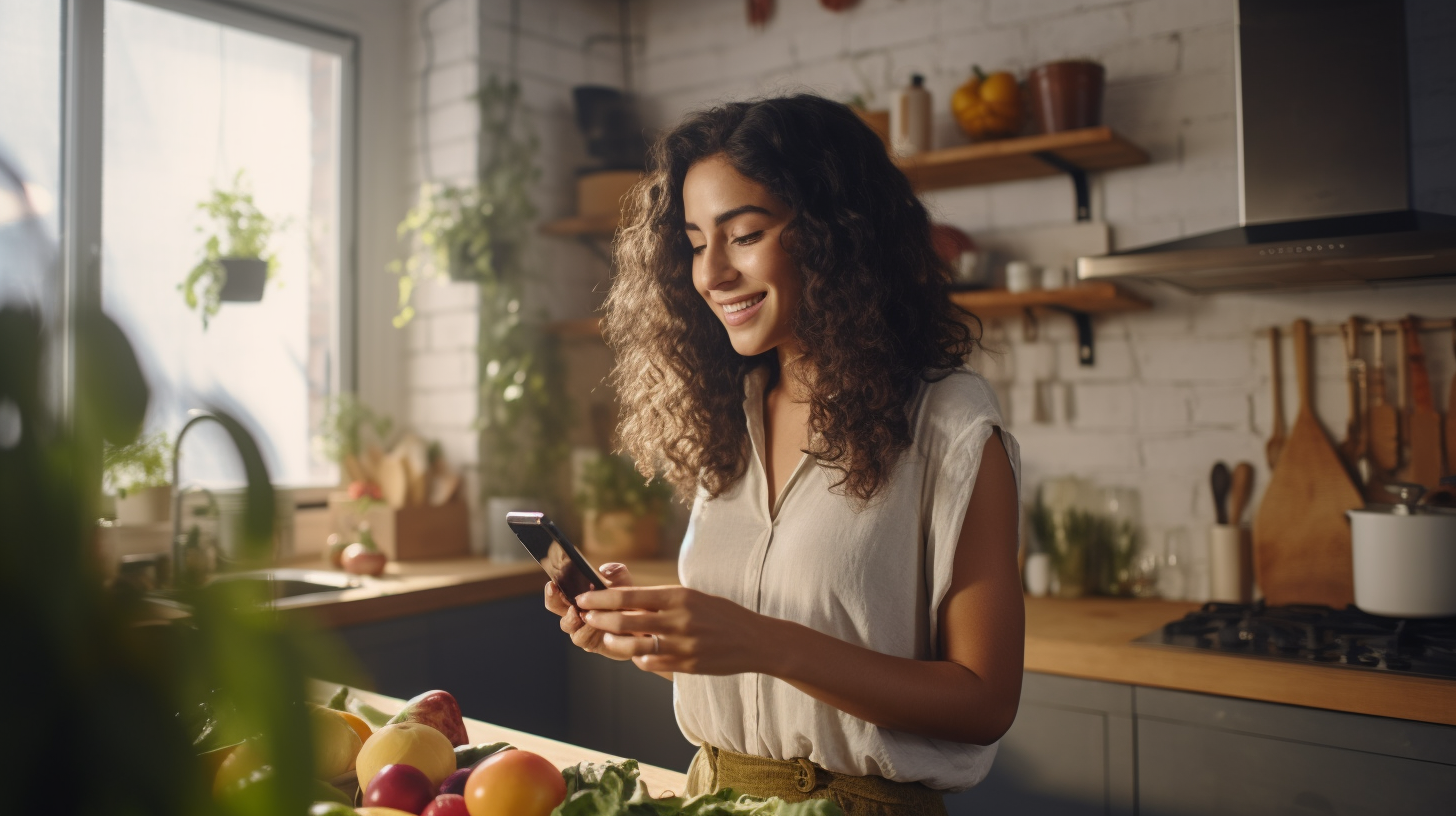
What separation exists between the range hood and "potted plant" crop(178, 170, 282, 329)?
6.64ft

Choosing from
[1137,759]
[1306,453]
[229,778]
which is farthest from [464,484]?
[229,778]

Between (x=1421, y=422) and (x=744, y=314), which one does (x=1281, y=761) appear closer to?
(x=1421, y=422)

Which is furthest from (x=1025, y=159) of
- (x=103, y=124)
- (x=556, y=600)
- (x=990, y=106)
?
(x=103, y=124)

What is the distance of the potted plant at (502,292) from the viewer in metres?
3.01

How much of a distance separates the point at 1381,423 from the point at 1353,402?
69 millimetres

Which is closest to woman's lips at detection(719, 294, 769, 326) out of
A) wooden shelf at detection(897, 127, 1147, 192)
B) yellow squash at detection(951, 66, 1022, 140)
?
wooden shelf at detection(897, 127, 1147, 192)

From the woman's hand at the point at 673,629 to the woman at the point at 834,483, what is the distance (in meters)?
0.02

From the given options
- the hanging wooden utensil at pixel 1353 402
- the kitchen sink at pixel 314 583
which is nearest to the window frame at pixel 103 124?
the kitchen sink at pixel 314 583

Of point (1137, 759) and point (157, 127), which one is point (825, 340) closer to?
point (1137, 759)

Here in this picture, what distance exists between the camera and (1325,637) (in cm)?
192

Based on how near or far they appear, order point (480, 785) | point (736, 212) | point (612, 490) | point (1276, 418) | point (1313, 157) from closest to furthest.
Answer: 1. point (480, 785)
2. point (736, 212)
3. point (1313, 157)
4. point (1276, 418)
5. point (612, 490)

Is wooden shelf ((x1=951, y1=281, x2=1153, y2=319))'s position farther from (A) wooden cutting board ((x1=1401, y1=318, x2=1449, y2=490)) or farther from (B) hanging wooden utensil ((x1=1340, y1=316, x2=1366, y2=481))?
(A) wooden cutting board ((x1=1401, y1=318, x2=1449, y2=490))

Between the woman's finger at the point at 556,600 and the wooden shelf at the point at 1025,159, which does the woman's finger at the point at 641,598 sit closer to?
the woman's finger at the point at 556,600

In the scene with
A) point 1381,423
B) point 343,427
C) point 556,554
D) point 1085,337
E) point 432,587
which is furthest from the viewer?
point 343,427
